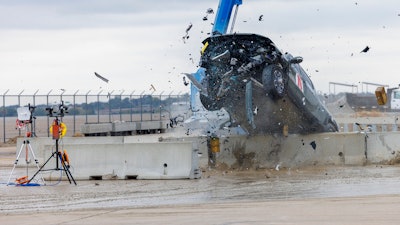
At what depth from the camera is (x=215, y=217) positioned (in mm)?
15375

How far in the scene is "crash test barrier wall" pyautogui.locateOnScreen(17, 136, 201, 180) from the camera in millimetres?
22906

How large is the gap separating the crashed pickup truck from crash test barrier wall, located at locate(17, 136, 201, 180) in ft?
7.88

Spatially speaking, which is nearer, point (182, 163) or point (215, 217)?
point (215, 217)

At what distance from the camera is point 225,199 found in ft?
60.7

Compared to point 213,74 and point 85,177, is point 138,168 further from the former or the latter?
point 213,74

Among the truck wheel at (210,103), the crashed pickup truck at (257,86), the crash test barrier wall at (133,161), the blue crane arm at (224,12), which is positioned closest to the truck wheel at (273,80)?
the crashed pickup truck at (257,86)

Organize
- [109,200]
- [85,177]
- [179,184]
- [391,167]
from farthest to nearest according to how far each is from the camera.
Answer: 1. [391,167]
2. [85,177]
3. [179,184]
4. [109,200]

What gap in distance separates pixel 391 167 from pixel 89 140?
984cm

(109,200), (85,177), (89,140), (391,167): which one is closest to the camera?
(109,200)

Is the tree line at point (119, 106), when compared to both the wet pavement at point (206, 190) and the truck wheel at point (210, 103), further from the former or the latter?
the wet pavement at point (206, 190)

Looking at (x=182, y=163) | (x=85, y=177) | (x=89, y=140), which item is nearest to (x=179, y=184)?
(x=182, y=163)

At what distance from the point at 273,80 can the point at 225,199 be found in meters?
6.14

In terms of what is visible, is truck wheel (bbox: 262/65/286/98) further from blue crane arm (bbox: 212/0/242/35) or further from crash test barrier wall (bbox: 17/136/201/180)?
blue crane arm (bbox: 212/0/242/35)

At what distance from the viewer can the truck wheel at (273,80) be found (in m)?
23.9
